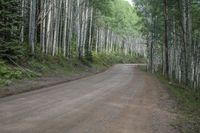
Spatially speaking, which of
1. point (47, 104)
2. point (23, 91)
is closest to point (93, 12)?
point (23, 91)

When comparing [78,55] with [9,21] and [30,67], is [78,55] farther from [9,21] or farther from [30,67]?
[9,21]

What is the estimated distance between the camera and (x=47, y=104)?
436 inches

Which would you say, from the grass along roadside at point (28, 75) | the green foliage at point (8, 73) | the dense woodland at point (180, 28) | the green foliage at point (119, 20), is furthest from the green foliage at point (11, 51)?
the green foliage at point (119, 20)

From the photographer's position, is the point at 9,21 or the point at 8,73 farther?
the point at 9,21

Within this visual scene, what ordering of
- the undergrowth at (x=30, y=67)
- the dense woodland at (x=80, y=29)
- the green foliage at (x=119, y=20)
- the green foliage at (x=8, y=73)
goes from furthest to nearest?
the green foliage at (x=119, y=20) → the dense woodland at (x=80, y=29) → the undergrowth at (x=30, y=67) → the green foliage at (x=8, y=73)

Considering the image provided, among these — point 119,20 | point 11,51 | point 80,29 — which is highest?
point 119,20

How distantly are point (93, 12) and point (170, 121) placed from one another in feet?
128

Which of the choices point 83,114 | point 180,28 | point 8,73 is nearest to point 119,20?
point 180,28

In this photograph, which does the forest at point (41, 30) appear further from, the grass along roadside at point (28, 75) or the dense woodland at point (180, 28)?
the dense woodland at point (180, 28)

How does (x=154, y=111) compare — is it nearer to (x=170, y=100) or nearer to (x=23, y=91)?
(x=170, y=100)

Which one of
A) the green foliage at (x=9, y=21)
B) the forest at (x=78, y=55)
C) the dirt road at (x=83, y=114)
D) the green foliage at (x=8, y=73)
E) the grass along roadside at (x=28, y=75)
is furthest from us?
the green foliage at (x=9, y=21)

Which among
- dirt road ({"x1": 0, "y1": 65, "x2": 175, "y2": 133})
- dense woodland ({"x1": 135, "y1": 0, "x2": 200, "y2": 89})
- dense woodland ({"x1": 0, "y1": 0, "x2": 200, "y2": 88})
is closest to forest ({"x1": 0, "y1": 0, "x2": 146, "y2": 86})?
dense woodland ({"x1": 0, "y1": 0, "x2": 200, "y2": 88})

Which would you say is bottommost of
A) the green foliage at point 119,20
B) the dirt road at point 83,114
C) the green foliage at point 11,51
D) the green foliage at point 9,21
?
the dirt road at point 83,114

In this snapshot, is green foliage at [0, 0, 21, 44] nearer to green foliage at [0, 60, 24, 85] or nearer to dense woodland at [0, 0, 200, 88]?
dense woodland at [0, 0, 200, 88]
